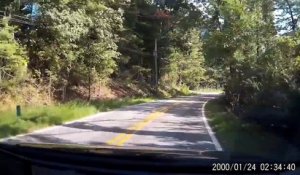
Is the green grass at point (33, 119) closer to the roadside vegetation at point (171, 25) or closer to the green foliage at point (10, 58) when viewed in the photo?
the roadside vegetation at point (171, 25)

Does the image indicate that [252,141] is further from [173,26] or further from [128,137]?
[173,26]

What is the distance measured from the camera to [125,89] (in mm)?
48969

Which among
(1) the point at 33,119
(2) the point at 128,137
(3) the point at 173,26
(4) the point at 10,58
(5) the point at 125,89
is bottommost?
(2) the point at 128,137

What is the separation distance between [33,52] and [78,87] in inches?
280

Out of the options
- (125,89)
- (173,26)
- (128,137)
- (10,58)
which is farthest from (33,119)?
(125,89)

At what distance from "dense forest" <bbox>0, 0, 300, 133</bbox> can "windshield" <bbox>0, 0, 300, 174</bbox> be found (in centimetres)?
7

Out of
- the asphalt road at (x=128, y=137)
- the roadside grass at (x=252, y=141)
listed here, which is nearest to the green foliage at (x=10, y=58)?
the asphalt road at (x=128, y=137)

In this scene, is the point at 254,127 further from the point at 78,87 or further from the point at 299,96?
the point at 78,87

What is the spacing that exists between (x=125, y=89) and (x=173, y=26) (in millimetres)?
17558

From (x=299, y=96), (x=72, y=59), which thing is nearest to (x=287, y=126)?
(x=299, y=96)

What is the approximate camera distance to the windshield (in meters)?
13.3

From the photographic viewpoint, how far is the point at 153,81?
2411 inches

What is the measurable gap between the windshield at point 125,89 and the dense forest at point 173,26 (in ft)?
0.21

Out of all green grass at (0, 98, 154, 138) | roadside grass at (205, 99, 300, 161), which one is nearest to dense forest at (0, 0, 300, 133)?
roadside grass at (205, 99, 300, 161)
